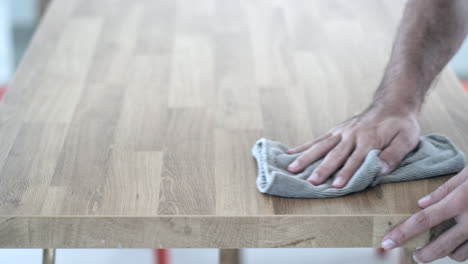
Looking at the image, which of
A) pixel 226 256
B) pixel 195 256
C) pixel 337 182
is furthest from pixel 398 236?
pixel 195 256

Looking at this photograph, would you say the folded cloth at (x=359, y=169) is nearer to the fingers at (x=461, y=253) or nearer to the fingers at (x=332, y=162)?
the fingers at (x=332, y=162)

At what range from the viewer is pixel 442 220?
1142mm

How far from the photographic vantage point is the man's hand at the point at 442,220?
1.13 metres

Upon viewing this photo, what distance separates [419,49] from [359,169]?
1.22 feet

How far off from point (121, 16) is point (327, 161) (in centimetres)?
89

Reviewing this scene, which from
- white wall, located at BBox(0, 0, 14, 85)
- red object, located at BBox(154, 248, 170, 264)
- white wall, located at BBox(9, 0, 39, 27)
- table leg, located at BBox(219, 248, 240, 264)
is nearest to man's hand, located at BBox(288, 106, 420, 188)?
table leg, located at BBox(219, 248, 240, 264)

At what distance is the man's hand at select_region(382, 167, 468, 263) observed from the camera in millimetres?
1132

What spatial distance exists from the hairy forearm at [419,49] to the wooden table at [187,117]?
8 cm

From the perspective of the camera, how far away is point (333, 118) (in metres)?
1.46

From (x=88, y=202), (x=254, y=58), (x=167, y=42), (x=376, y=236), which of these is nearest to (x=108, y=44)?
(x=167, y=42)

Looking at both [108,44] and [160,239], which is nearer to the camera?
[160,239]

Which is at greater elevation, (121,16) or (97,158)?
(97,158)

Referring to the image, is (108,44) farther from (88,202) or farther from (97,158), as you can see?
(88,202)

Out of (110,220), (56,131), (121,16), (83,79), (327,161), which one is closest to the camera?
(110,220)
